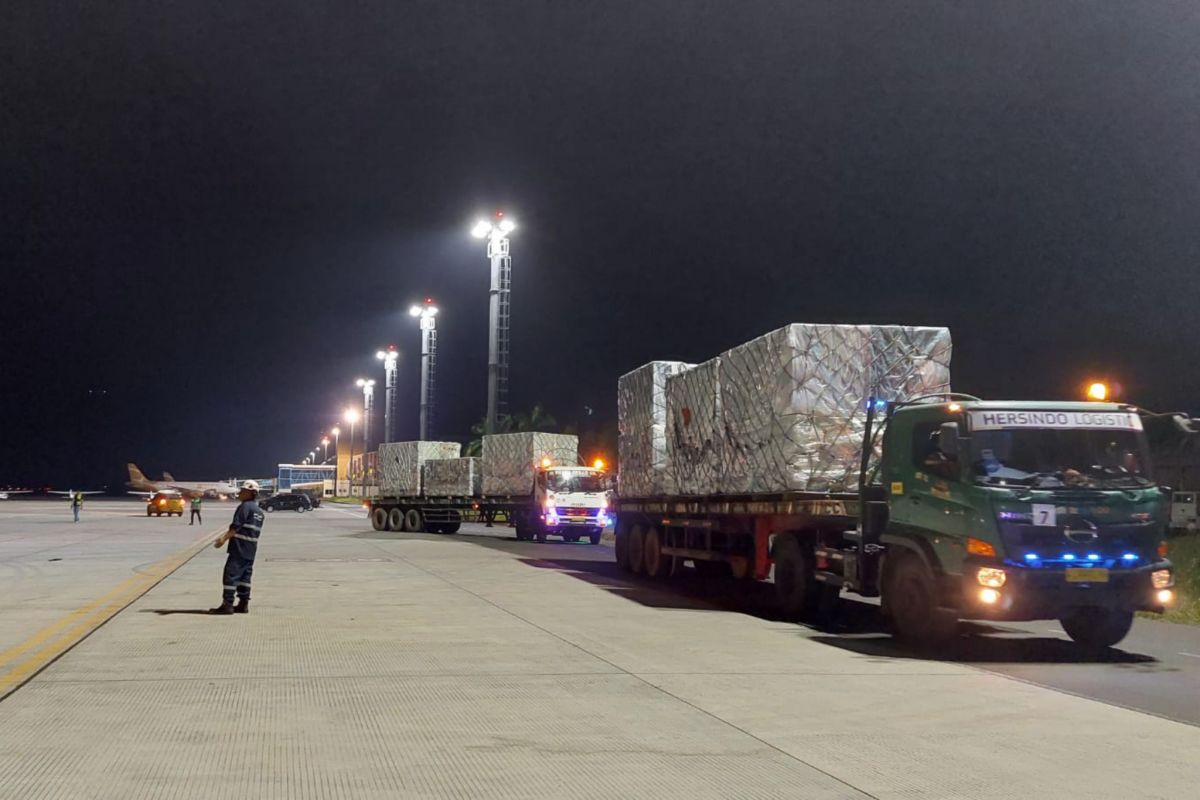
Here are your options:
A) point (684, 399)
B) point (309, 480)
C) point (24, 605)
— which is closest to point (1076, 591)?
point (684, 399)

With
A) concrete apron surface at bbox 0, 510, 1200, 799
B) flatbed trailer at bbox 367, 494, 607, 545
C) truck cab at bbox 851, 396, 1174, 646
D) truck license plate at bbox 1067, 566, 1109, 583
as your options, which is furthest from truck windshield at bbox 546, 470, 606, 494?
truck license plate at bbox 1067, 566, 1109, 583

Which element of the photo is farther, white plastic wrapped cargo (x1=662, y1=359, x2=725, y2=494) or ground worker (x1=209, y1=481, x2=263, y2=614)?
white plastic wrapped cargo (x1=662, y1=359, x2=725, y2=494)

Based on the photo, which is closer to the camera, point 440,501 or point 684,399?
point 684,399

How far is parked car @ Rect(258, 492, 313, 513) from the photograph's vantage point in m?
74.9

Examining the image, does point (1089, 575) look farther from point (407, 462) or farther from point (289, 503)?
point (289, 503)

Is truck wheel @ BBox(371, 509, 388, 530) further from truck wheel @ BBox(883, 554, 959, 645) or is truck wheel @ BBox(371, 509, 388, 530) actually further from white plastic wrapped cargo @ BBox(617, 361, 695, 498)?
truck wheel @ BBox(883, 554, 959, 645)

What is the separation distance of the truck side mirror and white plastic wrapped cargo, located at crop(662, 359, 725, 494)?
6138 millimetres

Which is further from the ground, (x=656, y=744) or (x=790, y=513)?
(x=790, y=513)

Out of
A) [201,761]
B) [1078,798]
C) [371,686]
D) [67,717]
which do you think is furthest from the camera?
[371,686]

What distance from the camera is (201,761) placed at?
6.53 m

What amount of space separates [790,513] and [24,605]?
991 centimetres

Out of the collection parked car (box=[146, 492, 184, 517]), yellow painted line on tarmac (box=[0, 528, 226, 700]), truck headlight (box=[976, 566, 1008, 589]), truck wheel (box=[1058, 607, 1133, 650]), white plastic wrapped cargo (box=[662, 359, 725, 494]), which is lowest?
yellow painted line on tarmac (box=[0, 528, 226, 700])

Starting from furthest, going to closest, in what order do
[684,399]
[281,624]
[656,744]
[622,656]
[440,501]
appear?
1. [440,501]
2. [684,399]
3. [281,624]
4. [622,656]
5. [656,744]

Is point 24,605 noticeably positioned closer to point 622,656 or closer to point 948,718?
point 622,656
